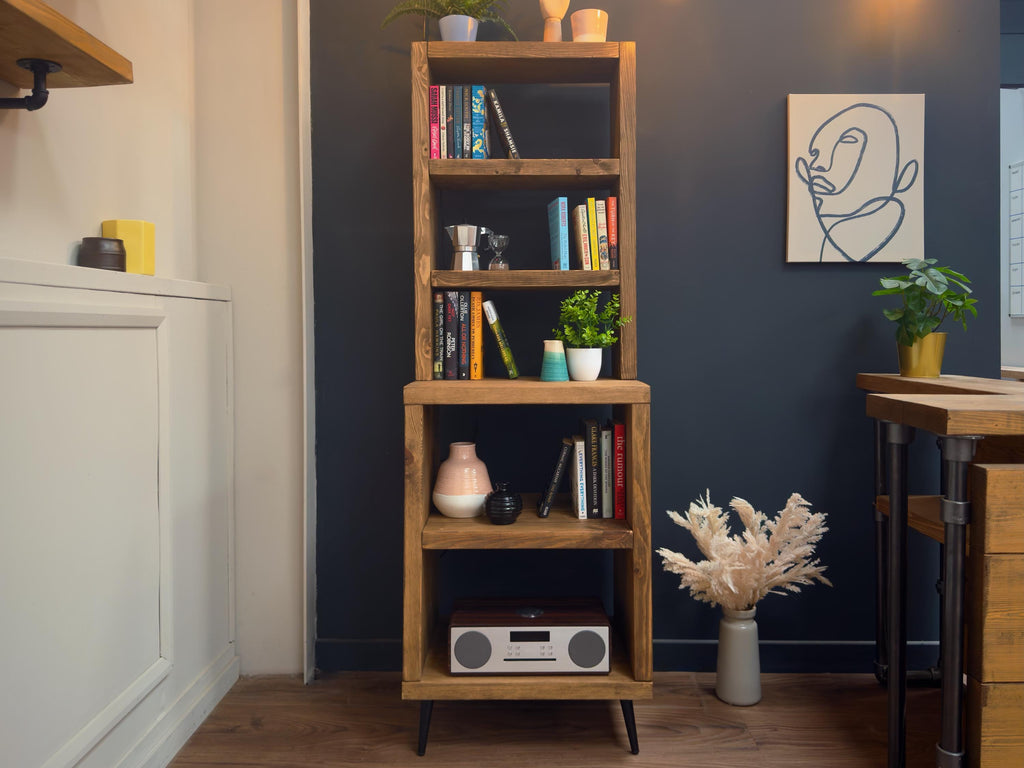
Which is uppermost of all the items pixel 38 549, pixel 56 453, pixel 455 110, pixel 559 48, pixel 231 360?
pixel 559 48

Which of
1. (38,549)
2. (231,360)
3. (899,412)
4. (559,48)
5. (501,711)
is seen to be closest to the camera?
(38,549)

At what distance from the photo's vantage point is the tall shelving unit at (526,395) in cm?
183

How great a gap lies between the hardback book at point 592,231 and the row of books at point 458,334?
0.98 feet

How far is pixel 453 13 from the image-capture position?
2.08 meters

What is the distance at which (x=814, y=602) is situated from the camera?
2.32 m

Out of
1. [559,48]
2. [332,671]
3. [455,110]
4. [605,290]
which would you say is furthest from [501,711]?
[559,48]

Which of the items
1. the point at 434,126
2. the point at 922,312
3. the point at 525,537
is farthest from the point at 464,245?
the point at 922,312

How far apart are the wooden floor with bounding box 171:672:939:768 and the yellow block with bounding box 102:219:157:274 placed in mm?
1169

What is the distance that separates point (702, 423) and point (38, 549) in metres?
1.72

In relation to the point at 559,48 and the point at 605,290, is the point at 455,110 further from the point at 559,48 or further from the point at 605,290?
the point at 605,290

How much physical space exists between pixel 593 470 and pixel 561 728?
2.22ft

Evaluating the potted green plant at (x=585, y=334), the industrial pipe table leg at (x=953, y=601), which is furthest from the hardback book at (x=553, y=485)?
the industrial pipe table leg at (x=953, y=601)

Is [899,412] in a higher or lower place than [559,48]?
lower

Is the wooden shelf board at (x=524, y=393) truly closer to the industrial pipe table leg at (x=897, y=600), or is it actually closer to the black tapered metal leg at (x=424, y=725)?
the industrial pipe table leg at (x=897, y=600)
